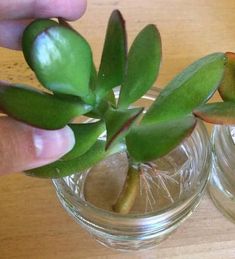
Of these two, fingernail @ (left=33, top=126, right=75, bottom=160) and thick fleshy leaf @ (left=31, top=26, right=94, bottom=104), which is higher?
thick fleshy leaf @ (left=31, top=26, right=94, bottom=104)

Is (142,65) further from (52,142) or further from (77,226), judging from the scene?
(77,226)

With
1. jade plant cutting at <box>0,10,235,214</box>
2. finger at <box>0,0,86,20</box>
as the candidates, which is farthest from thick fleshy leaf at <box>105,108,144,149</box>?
finger at <box>0,0,86,20</box>

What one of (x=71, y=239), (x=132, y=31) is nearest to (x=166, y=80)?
(x=132, y=31)

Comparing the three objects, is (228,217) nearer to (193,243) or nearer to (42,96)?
(193,243)

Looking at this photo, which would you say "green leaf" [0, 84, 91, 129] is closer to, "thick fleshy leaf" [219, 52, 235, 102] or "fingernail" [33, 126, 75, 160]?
"fingernail" [33, 126, 75, 160]

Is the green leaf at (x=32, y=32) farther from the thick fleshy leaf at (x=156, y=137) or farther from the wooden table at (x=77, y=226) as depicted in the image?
the wooden table at (x=77, y=226)
